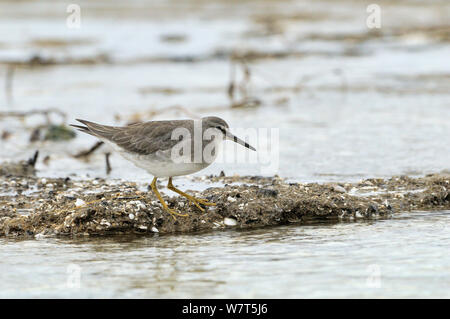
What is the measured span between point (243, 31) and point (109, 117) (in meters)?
12.3

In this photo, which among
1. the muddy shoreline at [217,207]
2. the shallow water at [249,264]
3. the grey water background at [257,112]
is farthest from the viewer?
the muddy shoreline at [217,207]

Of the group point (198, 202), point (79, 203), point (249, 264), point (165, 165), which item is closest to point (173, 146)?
point (165, 165)

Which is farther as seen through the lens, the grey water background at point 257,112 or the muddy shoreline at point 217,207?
the muddy shoreline at point 217,207

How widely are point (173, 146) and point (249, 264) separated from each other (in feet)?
5.59

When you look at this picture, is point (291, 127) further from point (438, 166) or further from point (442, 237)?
point (442, 237)

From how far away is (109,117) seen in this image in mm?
12547

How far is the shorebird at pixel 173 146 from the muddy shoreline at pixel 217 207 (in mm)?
168

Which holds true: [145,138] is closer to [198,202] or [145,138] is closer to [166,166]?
[166,166]

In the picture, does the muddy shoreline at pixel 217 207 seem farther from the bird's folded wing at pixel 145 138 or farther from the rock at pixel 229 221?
the bird's folded wing at pixel 145 138

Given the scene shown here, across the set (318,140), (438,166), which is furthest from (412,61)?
(438,166)

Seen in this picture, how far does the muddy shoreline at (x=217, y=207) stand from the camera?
6574 mm

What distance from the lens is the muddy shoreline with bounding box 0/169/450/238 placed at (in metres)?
6.57

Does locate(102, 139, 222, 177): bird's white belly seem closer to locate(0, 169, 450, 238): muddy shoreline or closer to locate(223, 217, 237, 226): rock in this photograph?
locate(0, 169, 450, 238): muddy shoreline

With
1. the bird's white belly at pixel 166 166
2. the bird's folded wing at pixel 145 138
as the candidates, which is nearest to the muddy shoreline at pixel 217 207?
the bird's white belly at pixel 166 166
